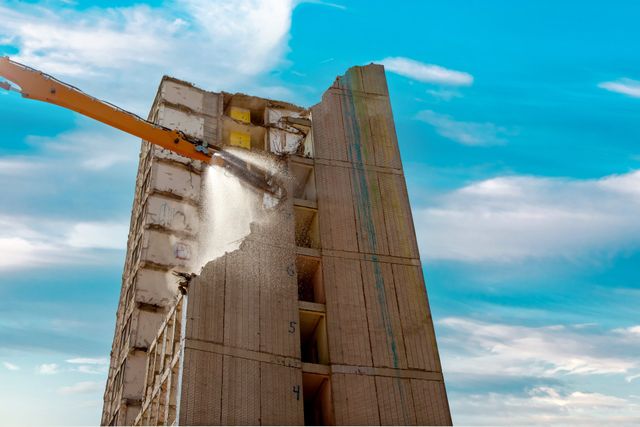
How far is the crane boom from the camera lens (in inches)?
1143

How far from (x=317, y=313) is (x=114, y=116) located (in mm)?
15635

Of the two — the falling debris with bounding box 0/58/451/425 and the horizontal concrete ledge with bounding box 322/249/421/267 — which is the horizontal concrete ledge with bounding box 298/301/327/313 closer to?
the falling debris with bounding box 0/58/451/425

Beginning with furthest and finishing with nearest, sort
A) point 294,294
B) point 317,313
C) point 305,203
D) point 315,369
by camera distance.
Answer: point 305,203
point 317,313
point 294,294
point 315,369

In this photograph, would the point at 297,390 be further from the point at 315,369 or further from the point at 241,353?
the point at 241,353

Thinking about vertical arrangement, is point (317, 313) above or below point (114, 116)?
below

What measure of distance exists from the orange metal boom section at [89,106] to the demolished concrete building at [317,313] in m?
7.13

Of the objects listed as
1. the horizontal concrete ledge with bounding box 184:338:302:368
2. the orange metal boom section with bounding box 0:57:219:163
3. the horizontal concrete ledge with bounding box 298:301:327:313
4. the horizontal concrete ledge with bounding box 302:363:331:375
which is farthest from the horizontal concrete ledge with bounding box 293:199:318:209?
the orange metal boom section with bounding box 0:57:219:163

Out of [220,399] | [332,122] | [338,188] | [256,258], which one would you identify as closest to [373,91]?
[332,122]

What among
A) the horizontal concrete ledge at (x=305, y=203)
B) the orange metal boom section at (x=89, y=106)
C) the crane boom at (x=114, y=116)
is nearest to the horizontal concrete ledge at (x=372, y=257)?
the horizontal concrete ledge at (x=305, y=203)

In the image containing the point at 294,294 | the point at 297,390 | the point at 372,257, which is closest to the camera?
the point at 297,390

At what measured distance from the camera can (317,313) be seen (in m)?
24.7

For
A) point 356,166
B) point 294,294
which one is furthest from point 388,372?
point 356,166

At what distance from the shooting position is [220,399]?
2038cm

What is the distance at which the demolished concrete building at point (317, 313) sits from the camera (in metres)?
21.3
